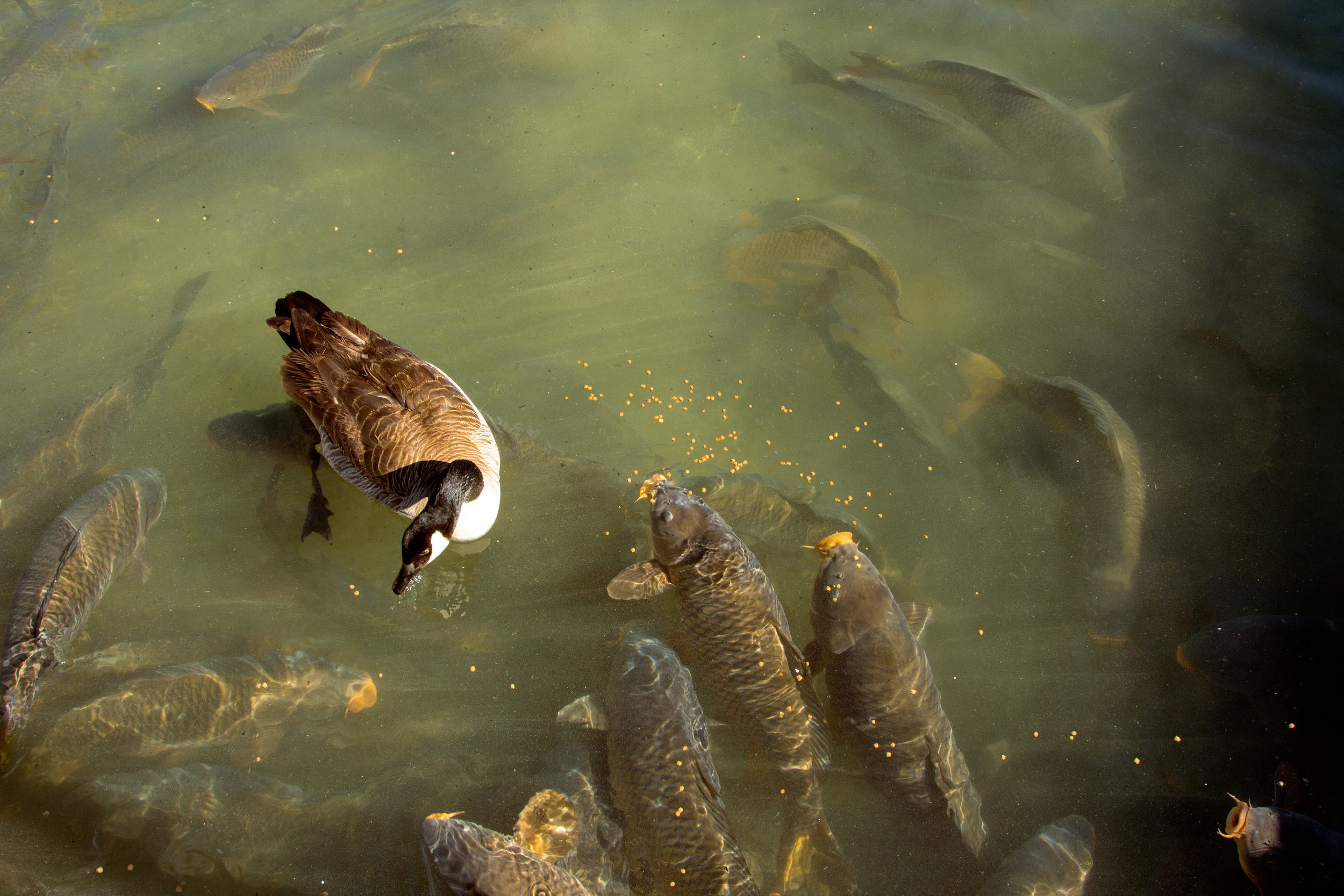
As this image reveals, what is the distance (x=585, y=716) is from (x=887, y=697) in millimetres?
1709

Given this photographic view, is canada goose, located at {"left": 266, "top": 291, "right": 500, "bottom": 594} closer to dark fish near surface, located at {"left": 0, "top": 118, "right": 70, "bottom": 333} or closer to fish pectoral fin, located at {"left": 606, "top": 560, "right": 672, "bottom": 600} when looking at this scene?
fish pectoral fin, located at {"left": 606, "top": 560, "right": 672, "bottom": 600}

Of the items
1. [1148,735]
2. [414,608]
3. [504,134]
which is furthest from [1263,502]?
[504,134]

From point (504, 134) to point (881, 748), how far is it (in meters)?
5.56

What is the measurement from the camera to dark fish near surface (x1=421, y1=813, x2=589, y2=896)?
126 inches

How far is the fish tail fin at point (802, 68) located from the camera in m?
6.50

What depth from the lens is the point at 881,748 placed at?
396cm

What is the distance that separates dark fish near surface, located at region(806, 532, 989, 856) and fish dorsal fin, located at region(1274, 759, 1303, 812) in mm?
1779

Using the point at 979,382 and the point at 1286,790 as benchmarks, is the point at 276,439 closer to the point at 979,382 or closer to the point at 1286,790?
the point at 979,382

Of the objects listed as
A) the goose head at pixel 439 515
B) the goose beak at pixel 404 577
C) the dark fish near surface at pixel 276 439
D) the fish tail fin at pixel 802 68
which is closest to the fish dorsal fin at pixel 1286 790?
the goose head at pixel 439 515

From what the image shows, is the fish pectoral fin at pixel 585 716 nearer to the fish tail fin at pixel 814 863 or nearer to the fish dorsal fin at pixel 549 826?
the fish dorsal fin at pixel 549 826

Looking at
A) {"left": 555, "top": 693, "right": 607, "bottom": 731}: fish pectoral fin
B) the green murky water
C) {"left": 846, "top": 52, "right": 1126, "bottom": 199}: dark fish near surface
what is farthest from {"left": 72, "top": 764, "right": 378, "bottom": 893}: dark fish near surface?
{"left": 846, "top": 52, "right": 1126, "bottom": 199}: dark fish near surface

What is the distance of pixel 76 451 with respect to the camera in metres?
4.68

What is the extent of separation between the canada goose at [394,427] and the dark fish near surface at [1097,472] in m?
3.57

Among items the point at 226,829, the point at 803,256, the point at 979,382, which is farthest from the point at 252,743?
the point at 979,382
